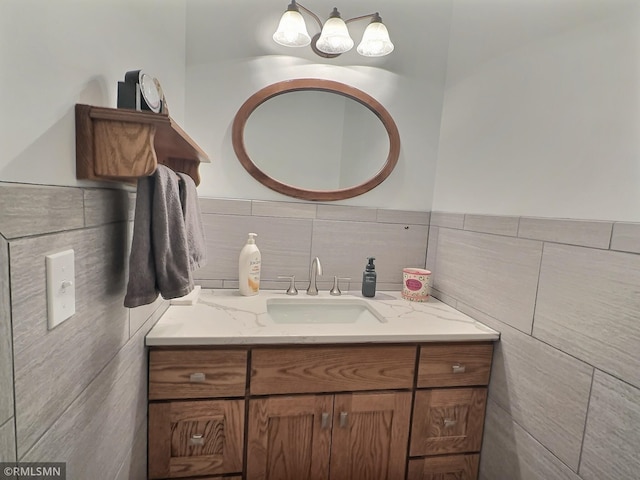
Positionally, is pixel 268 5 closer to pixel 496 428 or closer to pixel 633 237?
pixel 633 237

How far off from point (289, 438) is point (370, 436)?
0.29 metres

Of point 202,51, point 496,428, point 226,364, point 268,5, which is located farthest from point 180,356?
point 268,5

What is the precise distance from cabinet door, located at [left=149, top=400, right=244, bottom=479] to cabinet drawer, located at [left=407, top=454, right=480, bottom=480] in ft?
2.13

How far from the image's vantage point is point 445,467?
121 cm

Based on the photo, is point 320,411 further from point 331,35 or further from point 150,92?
point 331,35

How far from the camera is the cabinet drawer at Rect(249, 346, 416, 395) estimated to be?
Answer: 1.05m

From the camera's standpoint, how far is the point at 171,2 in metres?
1.18

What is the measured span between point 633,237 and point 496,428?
797 millimetres

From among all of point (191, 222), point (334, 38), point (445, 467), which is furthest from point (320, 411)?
point (334, 38)

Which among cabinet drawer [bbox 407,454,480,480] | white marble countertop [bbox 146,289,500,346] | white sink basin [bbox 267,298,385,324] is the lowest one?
cabinet drawer [bbox 407,454,480,480]

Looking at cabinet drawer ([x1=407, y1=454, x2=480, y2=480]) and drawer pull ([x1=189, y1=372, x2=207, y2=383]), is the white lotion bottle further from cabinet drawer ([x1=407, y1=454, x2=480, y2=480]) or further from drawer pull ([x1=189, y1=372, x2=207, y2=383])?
cabinet drawer ([x1=407, y1=454, x2=480, y2=480])

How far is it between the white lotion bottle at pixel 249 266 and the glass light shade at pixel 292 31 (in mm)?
843

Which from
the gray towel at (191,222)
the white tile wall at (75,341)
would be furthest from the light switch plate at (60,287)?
the gray towel at (191,222)

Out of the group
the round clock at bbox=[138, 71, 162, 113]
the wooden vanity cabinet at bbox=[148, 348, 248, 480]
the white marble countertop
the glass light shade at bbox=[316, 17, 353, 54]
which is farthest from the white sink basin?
the glass light shade at bbox=[316, 17, 353, 54]
